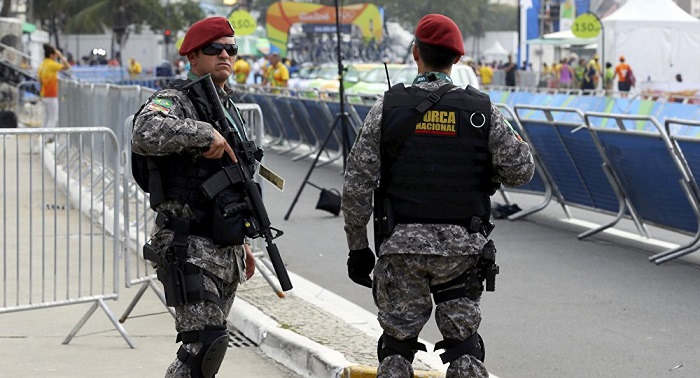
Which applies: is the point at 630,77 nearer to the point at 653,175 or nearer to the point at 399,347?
the point at 653,175

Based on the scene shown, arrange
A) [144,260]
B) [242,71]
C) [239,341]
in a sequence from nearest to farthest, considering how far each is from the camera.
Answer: [239,341], [144,260], [242,71]

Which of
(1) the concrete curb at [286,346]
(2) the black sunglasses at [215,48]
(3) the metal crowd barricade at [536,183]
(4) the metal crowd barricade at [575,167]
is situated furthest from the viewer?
(3) the metal crowd barricade at [536,183]

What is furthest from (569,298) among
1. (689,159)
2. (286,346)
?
(286,346)

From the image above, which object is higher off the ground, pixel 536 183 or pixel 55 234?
pixel 55 234

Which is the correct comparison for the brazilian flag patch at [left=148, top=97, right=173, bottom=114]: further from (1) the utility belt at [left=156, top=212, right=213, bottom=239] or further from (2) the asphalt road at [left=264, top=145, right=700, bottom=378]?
(2) the asphalt road at [left=264, top=145, right=700, bottom=378]

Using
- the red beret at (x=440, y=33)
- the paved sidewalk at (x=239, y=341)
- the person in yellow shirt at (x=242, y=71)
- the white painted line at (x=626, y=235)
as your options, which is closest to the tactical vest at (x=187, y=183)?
the red beret at (x=440, y=33)

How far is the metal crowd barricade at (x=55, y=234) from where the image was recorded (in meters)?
7.69

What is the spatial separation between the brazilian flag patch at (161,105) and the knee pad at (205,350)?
2.88 ft

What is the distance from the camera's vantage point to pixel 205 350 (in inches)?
207

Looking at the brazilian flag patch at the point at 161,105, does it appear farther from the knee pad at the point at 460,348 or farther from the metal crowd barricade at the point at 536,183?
the metal crowd barricade at the point at 536,183

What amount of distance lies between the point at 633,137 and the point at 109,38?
7057 centimetres

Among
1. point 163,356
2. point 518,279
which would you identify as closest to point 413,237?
point 163,356

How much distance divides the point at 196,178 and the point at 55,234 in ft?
9.49

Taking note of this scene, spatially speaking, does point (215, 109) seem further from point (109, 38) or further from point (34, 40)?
point (109, 38)
